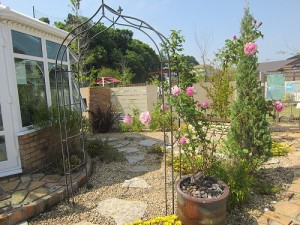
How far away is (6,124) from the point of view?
144 inches

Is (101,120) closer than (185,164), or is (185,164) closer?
(185,164)

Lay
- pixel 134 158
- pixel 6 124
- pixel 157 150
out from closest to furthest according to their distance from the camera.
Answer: pixel 6 124
pixel 134 158
pixel 157 150

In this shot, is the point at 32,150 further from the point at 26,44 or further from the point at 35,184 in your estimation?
the point at 26,44

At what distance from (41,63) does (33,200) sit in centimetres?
261

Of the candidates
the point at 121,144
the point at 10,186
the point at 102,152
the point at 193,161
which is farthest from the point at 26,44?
the point at 193,161

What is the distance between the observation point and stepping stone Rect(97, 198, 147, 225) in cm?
272

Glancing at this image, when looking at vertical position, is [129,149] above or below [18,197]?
below

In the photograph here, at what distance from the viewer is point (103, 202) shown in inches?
122

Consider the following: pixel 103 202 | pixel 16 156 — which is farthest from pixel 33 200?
pixel 16 156

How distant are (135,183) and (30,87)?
8.27 feet

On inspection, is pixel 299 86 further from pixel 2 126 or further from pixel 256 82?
pixel 2 126

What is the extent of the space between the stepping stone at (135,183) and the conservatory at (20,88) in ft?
5.28

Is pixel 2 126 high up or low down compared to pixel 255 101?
down

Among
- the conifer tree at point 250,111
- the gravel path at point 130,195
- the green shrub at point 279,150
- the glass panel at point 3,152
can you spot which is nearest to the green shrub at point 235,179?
the gravel path at point 130,195
